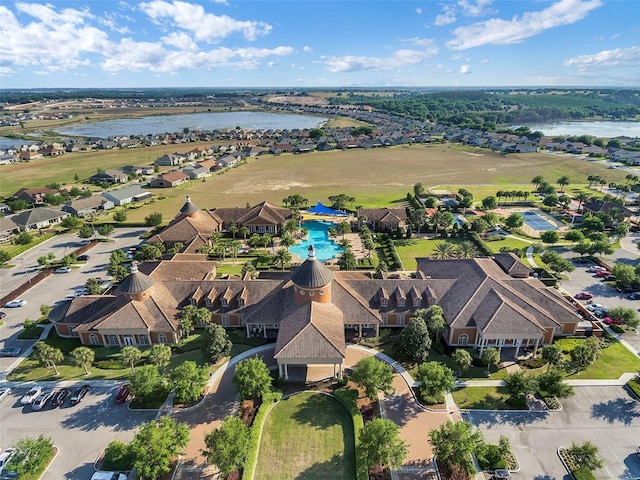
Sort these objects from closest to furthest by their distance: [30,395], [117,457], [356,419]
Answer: [117,457] < [356,419] < [30,395]

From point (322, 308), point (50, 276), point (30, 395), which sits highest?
point (322, 308)

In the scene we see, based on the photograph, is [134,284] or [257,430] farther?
[134,284]

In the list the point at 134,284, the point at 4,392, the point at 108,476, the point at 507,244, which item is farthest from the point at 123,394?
the point at 507,244

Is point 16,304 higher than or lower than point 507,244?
higher

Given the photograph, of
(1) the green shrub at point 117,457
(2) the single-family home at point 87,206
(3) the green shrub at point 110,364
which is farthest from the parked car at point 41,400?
(2) the single-family home at point 87,206

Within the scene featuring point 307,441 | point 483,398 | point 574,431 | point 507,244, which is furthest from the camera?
point 507,244

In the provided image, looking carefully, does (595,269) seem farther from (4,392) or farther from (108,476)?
(4,392)

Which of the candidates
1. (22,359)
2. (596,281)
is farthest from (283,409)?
(596,281)
